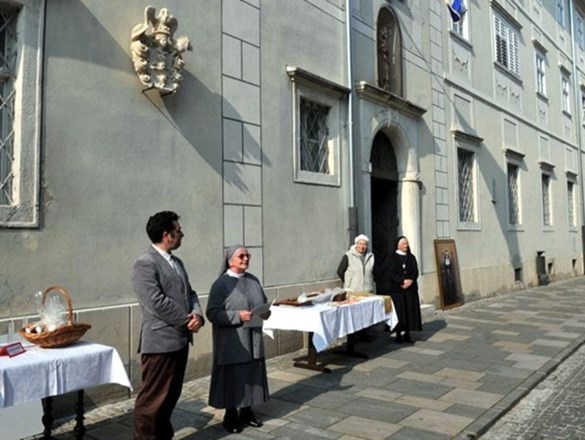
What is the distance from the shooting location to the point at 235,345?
14.7 ft

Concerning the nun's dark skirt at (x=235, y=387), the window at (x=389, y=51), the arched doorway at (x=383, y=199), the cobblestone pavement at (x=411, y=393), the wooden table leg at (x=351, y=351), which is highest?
the window at (x=389, y=51)

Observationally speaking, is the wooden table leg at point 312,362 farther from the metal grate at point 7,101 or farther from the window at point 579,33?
the window at point 579,33

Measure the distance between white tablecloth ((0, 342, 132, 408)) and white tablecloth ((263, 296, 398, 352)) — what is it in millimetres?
1863

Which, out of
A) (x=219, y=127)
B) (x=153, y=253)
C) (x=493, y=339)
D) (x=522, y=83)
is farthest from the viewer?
(x=522, y=83)

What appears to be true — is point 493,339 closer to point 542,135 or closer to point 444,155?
point 444,155

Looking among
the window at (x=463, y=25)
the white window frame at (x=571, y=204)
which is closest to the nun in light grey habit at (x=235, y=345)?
the window at (x=463, y=25)

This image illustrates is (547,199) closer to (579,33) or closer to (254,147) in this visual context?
(579,33)

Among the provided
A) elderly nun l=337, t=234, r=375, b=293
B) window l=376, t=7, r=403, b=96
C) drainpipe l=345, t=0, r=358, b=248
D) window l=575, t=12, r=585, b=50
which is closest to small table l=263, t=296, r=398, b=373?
elderly nun l=337, t=234, r=375, b=293

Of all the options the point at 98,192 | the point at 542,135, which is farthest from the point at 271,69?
the point at 542,135

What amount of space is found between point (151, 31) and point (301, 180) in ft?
9.72

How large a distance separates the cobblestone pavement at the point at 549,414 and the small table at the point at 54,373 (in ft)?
9.89

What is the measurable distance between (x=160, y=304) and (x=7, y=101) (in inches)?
91.8

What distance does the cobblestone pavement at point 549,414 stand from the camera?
15.0 ft

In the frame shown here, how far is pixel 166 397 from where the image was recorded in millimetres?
3869
